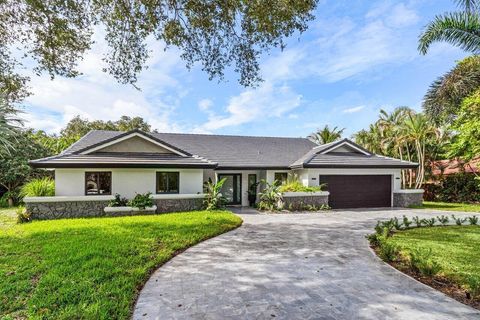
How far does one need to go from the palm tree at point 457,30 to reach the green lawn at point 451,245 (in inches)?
274

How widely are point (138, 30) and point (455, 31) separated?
11.8 m

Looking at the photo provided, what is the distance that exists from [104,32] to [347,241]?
35.5 ft

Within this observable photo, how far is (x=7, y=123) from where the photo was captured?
14.7ft

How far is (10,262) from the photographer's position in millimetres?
6824

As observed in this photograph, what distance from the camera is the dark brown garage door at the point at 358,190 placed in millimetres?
19031

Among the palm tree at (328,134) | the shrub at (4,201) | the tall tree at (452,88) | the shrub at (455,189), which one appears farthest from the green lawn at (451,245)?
the shrub at (4,201)

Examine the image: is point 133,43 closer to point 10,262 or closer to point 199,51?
point 199,51

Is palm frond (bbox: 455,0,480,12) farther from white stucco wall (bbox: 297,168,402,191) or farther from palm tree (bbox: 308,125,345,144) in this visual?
palm tree (bbox: 308,125,345,144)

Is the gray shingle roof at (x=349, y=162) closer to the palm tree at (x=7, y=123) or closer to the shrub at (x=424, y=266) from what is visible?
the shrub at (x=424, y=266)

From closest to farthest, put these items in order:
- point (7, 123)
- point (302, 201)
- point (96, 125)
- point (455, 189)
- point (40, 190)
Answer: point (7, 123)
point (40, 190)
point (302, 201)
point (455, 189)
point (96, 125)

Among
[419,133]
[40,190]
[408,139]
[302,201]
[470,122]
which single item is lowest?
[302,201]

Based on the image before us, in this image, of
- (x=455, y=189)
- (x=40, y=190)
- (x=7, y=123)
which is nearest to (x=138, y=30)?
(x=7, y=123)

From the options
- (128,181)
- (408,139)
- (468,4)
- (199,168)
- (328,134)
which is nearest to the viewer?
(468,4)

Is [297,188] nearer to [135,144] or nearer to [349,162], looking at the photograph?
[349,162]
